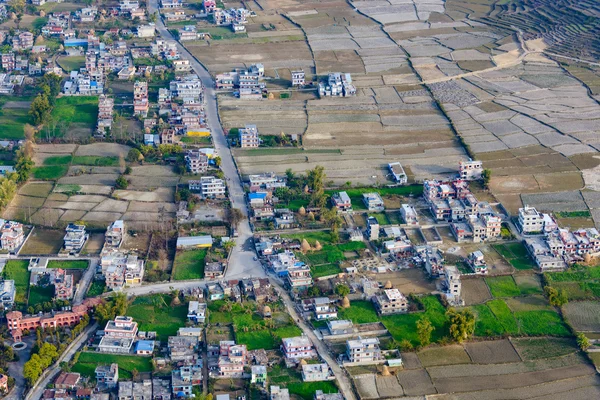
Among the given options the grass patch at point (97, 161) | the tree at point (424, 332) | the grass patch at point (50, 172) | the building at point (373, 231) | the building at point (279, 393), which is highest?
the tree at point (424, 332)

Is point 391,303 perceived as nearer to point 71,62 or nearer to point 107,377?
point 107,377

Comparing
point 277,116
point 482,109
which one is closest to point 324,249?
point 277,116

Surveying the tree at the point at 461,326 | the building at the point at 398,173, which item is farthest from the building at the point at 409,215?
the tree at the point at 461,326

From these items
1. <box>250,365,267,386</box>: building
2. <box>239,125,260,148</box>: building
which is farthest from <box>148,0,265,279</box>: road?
<box>250,365,267,386</box>: building

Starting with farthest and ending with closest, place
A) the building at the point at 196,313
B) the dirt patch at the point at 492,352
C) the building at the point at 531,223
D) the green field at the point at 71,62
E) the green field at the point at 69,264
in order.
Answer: the green field at the point at 71,62 < the building at the point at 531,223 < the green field at the point at 69,264 < the building at the point at 196,313 < the dirt patch at the point at 492,352

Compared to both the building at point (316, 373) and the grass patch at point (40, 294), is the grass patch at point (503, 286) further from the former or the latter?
the grass patch at point (40, 294)

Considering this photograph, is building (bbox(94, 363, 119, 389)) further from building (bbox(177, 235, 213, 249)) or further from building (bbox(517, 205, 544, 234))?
building (bbox(517, 205, 544, 234))
